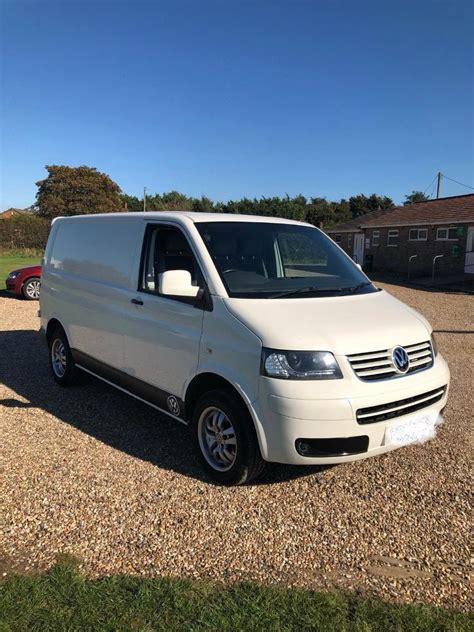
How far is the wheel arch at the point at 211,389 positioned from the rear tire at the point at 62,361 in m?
2.49

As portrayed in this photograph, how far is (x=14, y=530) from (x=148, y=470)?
3.52 ft

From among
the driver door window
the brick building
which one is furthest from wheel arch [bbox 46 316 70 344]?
the brick building

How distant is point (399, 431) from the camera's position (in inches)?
131

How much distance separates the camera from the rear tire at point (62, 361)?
5844 millimetres

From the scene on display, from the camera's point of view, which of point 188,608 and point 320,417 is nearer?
point 188,608

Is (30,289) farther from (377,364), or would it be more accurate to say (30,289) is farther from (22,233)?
(22,233)

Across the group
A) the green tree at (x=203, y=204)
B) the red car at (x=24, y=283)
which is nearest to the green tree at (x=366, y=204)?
the green tree at (x=203, y=204)

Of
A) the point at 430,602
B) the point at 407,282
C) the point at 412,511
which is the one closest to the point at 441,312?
the point at 407,282

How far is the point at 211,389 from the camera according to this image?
142 inches

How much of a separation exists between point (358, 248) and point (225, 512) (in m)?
32.5

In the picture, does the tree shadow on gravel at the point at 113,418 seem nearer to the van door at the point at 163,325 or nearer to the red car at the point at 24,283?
the van door at the point at 163,325

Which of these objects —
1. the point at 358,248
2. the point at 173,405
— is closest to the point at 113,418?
the point at 173,405

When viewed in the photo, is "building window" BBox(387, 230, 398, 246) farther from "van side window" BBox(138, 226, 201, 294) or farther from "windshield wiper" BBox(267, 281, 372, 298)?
"van side window" BBox(138, 226, 201, 294)

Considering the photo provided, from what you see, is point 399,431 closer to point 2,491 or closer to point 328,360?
point 328,360
